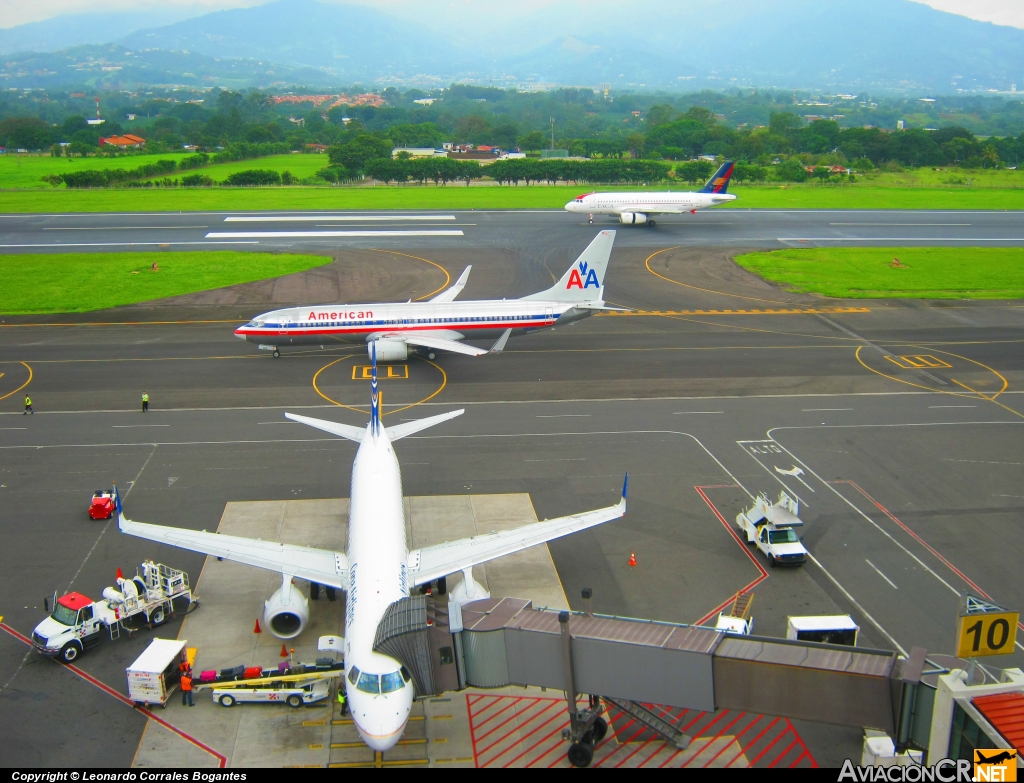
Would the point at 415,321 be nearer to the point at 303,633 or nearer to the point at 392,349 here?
the point at 392,349

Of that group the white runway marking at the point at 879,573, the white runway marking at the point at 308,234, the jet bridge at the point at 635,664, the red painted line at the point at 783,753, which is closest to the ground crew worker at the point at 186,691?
the jet bridge at the point at 635,664

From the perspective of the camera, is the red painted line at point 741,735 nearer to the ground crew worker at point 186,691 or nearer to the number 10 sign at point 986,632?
the number 10 sign at point 986,632

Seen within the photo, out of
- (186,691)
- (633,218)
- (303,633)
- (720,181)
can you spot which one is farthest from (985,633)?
(720,181)

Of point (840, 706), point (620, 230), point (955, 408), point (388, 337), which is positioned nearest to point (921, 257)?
point (620, 230)

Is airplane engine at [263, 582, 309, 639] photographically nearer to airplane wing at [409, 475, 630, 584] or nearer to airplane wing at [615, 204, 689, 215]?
airplane wing at [409, 475, 630, 584]

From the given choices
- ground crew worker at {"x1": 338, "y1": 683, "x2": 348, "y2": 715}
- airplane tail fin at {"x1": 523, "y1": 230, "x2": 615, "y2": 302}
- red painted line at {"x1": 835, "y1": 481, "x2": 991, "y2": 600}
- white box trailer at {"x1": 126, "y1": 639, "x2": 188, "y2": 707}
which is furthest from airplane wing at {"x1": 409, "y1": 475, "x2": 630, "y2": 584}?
airplane tail fin at {"x1": 523, "y1": 230, "x2": 615, "y2": 302}

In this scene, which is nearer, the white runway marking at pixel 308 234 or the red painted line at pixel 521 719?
the red painted line at pixel 521 719
